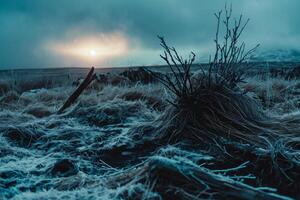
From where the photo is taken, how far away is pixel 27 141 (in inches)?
159

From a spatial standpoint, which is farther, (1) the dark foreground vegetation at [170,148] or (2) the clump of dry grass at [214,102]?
(2) the clump of dry grass at [214,102]

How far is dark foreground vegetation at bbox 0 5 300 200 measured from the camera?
7.11 ft

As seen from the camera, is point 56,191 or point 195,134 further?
point 195,134

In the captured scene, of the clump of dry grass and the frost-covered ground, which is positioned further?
the clump of dry grass

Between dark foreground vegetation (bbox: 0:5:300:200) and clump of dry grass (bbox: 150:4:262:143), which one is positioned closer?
dark foreground vegetation (bbox: 0:5:300:200)

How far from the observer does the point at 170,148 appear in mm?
3086

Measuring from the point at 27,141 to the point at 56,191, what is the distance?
182 cm

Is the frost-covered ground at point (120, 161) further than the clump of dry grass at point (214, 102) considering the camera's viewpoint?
No

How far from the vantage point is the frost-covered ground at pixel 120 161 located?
84.3 inches

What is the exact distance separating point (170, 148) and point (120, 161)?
389 millimetres

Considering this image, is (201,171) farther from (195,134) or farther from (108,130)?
(108,130)

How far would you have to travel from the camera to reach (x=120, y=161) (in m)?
3.25

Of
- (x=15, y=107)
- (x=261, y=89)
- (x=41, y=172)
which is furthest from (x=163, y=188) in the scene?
(x=261, y=89)

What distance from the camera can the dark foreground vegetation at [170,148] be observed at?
217cm
